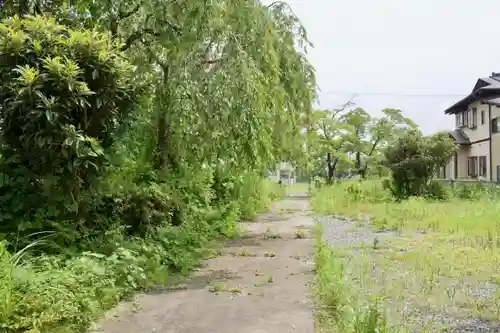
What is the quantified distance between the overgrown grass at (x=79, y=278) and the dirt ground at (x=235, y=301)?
231mm

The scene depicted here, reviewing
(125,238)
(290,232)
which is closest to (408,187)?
(290,232)

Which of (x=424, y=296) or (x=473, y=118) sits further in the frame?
(x=473, y=118)

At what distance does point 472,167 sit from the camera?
26.8m

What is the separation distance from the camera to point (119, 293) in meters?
4.96

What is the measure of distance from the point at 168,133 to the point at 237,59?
1906 millimetres

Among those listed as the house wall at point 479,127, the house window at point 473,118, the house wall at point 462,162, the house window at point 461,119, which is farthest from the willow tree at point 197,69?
the house window at point 461,119

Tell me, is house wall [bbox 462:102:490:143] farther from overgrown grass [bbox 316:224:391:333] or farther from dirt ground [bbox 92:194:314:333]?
overgrown grass [bbox 316:224:391:333]

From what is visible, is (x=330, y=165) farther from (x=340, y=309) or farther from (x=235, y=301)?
(x=340, y=309)

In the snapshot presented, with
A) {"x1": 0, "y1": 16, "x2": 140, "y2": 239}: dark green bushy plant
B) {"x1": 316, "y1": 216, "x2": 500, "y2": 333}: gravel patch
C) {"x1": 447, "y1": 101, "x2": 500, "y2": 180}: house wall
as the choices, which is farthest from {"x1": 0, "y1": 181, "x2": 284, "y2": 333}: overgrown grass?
{"x1": 447, "y1": 101, "x2": 500, "y2": 180}: house wall

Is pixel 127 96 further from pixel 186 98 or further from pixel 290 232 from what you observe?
pixel 290 232

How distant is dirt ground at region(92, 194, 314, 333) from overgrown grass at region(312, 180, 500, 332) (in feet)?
2.59

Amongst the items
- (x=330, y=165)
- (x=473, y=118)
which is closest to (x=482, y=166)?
(x=473, y=118)

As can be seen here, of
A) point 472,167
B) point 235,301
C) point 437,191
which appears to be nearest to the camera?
point 235,301

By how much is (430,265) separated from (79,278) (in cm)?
518
